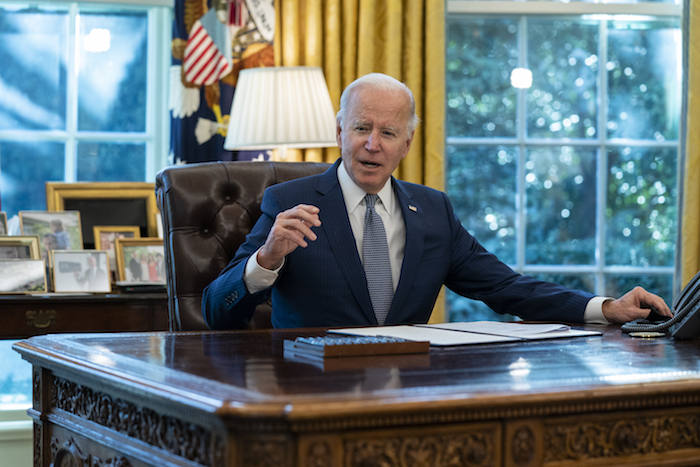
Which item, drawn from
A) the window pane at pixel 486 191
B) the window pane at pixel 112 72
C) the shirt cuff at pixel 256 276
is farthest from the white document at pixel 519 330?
the window pane at pixel 112 72

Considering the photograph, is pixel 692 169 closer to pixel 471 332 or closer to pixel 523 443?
pixel 471 332

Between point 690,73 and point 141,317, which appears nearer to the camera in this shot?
point 141,317

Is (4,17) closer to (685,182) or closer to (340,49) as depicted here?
(340,49)

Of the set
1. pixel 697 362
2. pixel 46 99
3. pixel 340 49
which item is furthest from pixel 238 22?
pixel 697 362

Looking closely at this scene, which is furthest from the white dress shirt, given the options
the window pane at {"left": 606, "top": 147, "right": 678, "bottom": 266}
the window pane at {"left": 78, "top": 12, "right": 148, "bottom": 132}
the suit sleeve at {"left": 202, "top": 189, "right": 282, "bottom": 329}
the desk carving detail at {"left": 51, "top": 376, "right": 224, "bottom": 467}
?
the window pane at {"left": 606, "top": 147, "right": 678, "bottom": 266}

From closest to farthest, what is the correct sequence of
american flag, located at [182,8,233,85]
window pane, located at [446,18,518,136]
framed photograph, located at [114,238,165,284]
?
1. framed photograph, located at [114,238,165,284]
2. american flag, located at [182,8,233,85]
3. window pane, located at [446,18,518,136]

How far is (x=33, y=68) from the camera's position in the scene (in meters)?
3.22

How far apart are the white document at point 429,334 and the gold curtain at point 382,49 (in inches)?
68.1

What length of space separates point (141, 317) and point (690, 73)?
101 inches

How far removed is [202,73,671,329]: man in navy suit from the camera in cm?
172

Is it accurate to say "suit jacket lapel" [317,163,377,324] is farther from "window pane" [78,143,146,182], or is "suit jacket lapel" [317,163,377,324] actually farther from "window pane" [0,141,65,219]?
"window pane" [0,141,65,219]

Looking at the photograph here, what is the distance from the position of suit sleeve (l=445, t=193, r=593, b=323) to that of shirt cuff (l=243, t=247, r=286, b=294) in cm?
64

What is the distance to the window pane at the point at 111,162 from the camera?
10.7 ft

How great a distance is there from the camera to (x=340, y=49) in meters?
3.21
